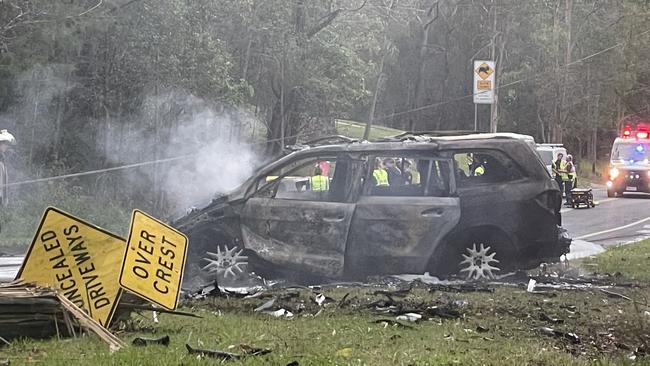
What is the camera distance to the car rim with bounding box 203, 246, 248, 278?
11125mm

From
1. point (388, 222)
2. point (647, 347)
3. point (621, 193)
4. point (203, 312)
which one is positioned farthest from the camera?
point (621, 193)

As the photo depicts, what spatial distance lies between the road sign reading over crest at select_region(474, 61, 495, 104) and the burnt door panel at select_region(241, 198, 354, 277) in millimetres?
12835

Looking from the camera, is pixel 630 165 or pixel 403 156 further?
pixel 630 165

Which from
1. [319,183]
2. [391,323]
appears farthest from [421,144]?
[391,323]

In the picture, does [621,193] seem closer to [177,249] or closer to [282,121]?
[282,121]

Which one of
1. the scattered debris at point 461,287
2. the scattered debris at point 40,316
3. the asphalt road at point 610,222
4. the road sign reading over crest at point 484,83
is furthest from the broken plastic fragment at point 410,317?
the road sign reading over crest at point 484,83

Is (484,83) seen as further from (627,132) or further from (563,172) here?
(627,132)

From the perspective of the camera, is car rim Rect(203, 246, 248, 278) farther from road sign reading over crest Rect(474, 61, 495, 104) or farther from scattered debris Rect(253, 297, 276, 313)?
road sign reading over crest Rect(474, 61, 495, 104)

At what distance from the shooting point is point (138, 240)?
7.46 meters

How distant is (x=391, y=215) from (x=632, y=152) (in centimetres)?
2539

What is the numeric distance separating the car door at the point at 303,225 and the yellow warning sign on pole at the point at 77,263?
370 cm

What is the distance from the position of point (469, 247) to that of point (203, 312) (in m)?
3.93

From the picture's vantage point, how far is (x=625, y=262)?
13.5 meters

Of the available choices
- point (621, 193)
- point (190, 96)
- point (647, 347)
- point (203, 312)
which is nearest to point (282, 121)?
point (190, 96)
